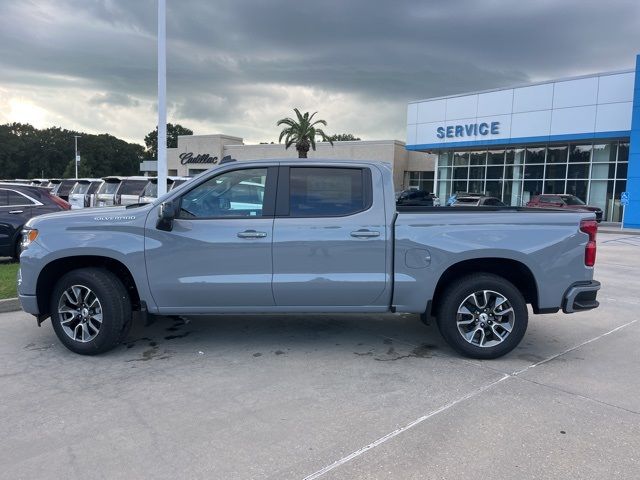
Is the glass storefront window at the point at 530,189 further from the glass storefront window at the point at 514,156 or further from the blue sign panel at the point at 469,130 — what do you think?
the blue sign panel at the point at 469,130

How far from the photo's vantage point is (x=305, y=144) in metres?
48.4

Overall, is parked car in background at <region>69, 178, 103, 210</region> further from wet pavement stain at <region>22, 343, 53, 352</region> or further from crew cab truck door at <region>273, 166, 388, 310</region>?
crew cab truck door at <region>273, 166, 388, 310</region>

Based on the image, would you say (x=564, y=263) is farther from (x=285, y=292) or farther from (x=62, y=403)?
(x=62, y=403)

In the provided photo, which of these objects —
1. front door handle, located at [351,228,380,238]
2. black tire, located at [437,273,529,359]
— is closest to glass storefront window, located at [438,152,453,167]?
black tire, located at [437,273,529,359]

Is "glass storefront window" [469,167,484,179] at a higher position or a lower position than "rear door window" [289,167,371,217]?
higher

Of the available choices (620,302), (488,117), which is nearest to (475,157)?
(488,117)

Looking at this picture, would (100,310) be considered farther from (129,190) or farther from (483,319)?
(129,190)

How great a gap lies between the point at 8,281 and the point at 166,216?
188 inches

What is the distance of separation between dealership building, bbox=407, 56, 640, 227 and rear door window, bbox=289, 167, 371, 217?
85.6 ft

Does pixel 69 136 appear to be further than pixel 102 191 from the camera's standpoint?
Yes

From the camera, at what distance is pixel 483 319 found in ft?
16.5

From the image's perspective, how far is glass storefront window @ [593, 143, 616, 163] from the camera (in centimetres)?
2920

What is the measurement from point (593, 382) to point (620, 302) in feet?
13.1

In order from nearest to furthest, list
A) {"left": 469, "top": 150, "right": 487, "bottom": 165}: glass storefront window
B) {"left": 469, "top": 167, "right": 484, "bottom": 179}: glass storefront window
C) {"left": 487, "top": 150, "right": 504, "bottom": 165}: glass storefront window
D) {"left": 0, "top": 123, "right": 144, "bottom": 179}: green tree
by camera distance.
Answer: {"left": 487, "top": 150, "right": 504, "bottom": 165}: glass storefront window, {"left": 469, "top": 150, "right": 487, "bottom": 165}: glass storefront window, {"left": 469, "top": 167, "right": 484, "bottom": 179}: glass storefront window, {"left": 0, "top": 123, "right": 144, "bottom": 179}: green tree
